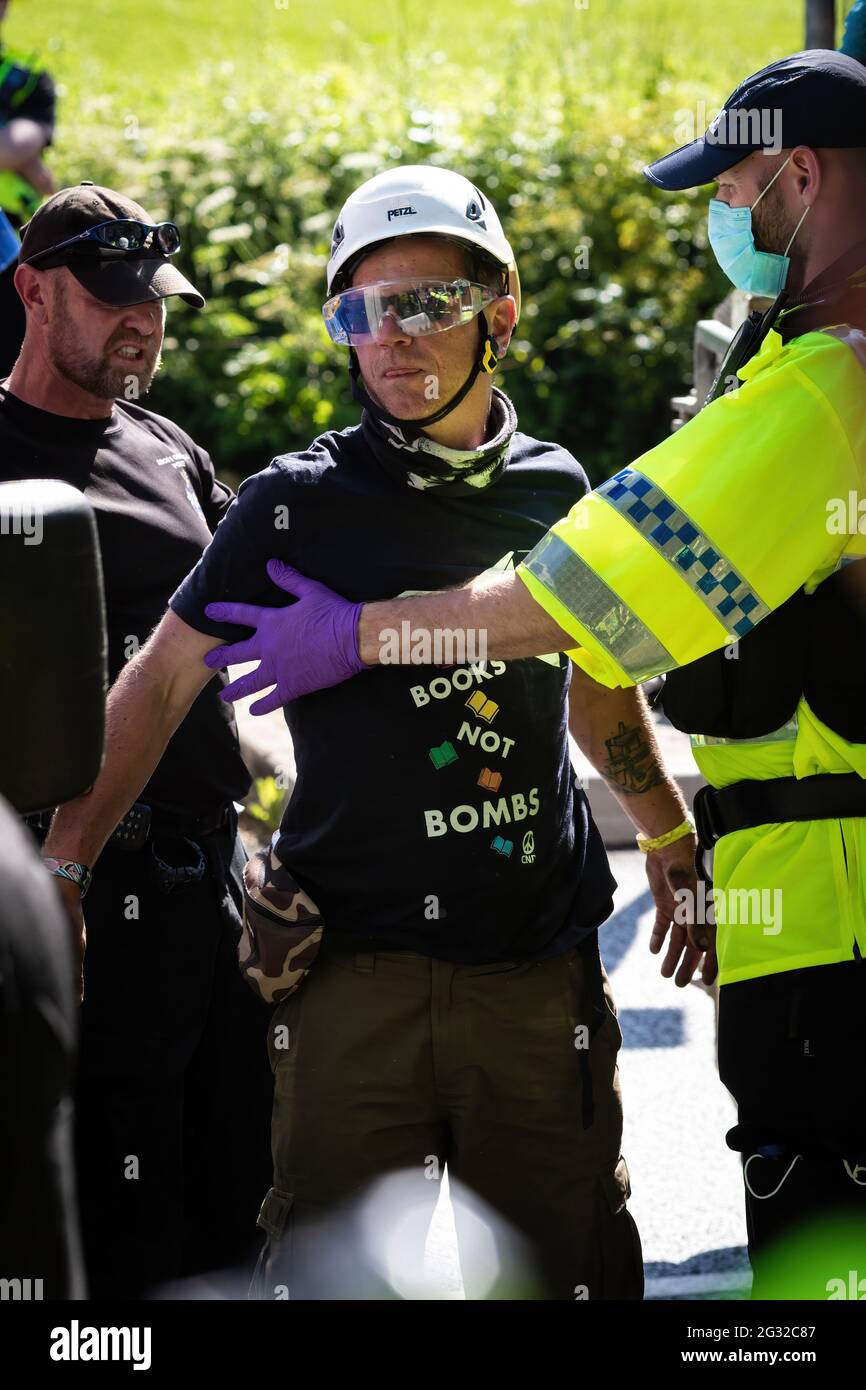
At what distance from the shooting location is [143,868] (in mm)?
3445

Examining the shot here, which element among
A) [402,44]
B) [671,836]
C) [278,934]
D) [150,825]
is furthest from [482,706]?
[402,44]

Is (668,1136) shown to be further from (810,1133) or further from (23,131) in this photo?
(23,131)

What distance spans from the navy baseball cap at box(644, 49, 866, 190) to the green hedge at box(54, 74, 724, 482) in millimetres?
6789

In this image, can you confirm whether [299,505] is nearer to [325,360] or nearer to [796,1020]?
[796,1020]

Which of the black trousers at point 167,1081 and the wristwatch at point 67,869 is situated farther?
the black trousers at point 167,1081

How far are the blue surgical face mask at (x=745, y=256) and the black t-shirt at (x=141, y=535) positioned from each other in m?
1.30

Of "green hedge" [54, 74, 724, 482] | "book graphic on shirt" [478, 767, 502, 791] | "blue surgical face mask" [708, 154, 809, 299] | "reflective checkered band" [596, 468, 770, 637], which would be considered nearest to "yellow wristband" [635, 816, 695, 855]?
"book graphic on shirt" [478, 767, 502, 791]

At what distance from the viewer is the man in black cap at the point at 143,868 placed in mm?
3441

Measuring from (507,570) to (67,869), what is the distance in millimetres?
882

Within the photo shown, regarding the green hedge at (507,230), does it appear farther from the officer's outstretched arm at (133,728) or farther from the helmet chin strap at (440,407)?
the officer's outstretched arm at (133,728)

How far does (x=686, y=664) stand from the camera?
2637 millimetres

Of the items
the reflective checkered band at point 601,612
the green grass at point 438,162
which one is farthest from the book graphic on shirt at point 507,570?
the green grass at point 438,162

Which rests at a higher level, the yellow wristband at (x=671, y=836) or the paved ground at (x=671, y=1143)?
the yellow wristband at (x=671, y=836)
